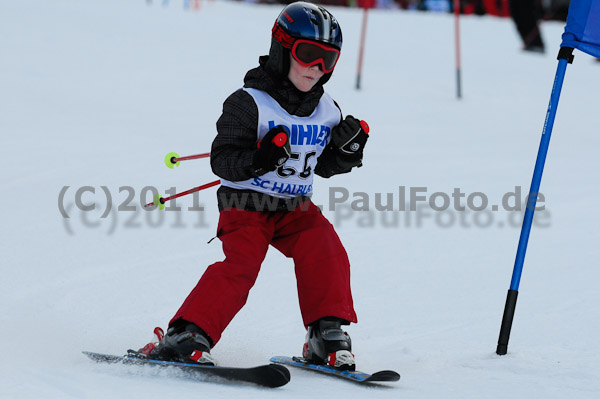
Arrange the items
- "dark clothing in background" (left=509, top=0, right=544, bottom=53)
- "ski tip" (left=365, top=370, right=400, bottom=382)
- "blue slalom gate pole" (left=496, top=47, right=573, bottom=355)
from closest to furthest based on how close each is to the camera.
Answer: "ski tip" (left=365, top=370, right=400, bottom=382), "blue slalom gate pole" (left=496, top=47, right=573, bottom=355), "dark clothing in background" (left=509, top=0, right=544, bottom=53)

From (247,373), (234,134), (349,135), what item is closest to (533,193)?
(349,135)

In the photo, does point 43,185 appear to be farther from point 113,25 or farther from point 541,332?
point 113,25

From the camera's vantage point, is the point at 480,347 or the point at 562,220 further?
the point at 562,220

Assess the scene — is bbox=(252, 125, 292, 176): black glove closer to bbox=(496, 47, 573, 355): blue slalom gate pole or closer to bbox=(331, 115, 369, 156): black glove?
bbox=(331, 115, 369, 156): black glove

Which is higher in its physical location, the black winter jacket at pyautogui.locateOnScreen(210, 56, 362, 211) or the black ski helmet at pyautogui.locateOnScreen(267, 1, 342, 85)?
the black ski helmet at pyautogui.locateOnScreen(267, 1, 342, 85)

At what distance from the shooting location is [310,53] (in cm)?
322

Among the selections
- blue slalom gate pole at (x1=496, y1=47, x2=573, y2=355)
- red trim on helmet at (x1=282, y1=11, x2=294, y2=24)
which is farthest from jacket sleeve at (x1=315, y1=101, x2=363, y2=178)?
blue slalom gate pole at (x1=496, y1=47, x2=573, y2=355)

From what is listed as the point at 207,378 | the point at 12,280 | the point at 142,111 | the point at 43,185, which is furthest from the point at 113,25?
the point at 207,378

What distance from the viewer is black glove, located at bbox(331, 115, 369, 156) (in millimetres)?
3309

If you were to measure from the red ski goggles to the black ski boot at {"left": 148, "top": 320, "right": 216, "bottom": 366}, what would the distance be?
113 cm

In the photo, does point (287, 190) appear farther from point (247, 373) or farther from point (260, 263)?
point (247, 373)

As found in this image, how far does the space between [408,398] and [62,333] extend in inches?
71.4

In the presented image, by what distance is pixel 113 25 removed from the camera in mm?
13000

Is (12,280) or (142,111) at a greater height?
(142,111)
